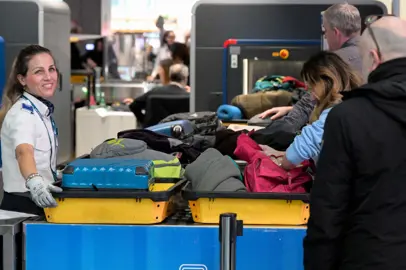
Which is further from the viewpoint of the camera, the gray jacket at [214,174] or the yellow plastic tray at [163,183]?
the yellow plastic tray at [163,183]

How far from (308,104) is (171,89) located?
3844 mm

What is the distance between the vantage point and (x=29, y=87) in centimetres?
362

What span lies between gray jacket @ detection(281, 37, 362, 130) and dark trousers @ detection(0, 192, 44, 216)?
145 centimetres

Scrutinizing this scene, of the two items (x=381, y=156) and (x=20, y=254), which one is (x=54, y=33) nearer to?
(x=20, y=254)

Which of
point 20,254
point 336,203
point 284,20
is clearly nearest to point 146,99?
point 284,20

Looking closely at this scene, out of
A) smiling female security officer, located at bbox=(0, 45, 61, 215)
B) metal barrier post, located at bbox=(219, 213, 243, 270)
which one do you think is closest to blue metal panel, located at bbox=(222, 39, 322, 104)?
smiling female security officer, located at bbox=(0, 45, 61, 215)

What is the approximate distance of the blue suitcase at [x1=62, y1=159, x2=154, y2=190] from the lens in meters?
3.02

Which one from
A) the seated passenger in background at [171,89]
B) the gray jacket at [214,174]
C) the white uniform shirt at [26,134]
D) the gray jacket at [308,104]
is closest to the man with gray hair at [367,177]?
the gray jacket at [214,174]

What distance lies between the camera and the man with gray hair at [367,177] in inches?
90.4

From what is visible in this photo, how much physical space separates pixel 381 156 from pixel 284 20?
4686 mm

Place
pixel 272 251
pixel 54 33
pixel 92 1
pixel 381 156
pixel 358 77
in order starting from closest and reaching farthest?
pixel 381 156
pixel 272 251
pixel 358 77
pixel 54 33
pixel 92 1

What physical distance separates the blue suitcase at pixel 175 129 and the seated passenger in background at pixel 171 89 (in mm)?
3662

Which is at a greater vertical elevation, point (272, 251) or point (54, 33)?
point (54, 33)

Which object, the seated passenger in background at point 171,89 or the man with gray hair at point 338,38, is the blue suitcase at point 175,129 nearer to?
the man with gray hair at point 338,38
